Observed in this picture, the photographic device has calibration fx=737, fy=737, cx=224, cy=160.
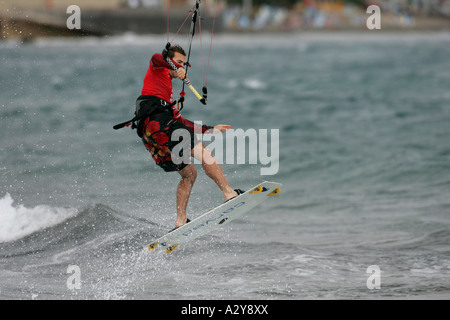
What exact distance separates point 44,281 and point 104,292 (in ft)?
2.62

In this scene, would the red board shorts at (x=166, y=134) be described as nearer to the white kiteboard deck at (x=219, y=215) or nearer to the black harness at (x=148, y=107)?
the black harness at (x=148, y=107)

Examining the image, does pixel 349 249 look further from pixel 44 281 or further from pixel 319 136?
pixel 319 136

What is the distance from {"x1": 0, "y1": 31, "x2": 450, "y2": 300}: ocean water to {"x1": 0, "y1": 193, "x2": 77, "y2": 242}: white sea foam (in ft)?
0.10

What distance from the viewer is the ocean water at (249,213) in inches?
343

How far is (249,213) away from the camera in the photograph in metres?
12.7

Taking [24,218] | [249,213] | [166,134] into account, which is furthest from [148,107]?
[249,213]

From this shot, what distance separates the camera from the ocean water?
8719mm

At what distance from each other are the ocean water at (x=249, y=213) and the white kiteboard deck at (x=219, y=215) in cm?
46

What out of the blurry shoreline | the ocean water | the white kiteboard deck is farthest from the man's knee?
the blurry shoreline

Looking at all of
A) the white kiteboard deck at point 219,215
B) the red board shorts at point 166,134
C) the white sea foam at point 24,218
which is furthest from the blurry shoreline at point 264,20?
the red board shorts at point 166,134

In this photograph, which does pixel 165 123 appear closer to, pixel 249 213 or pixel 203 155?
pixel 203 155

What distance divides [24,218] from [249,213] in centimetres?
383

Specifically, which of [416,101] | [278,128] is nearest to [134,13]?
[416,101]

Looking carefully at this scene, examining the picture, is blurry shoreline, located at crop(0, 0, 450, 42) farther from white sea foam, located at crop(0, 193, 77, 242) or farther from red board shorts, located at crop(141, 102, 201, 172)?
red board shorts, located at crop(141, 102, 201, 172)
